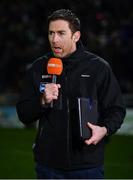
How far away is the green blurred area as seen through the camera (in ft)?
22.6

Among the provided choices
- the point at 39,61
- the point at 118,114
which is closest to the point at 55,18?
Result: the point at 39,61

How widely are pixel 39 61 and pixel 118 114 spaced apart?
53 cm

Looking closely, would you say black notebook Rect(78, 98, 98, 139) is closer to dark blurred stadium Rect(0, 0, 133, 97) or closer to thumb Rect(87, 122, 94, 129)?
thumb Rect(87, 122, 94, 129)

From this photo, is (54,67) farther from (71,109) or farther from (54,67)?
(71,109)

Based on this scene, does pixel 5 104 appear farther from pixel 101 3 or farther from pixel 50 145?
pixel 50 145

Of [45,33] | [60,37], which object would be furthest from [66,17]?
[45,33]

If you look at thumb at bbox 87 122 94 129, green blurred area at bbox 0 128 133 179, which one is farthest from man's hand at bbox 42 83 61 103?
green blurred area at bbox 0 128 133 179

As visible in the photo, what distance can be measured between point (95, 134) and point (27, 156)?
5.50m

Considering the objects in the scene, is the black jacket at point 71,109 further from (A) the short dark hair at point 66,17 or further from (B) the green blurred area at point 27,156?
(B) the green blurred area at point 27,156

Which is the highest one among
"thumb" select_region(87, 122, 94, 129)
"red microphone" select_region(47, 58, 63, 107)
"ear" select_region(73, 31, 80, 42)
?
"ear" select_region(73, 31, 80, 42)

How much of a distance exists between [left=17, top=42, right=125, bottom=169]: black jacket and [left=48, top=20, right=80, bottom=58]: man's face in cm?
9

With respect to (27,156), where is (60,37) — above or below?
above

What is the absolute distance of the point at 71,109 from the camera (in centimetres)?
281

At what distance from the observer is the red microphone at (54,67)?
272cm
